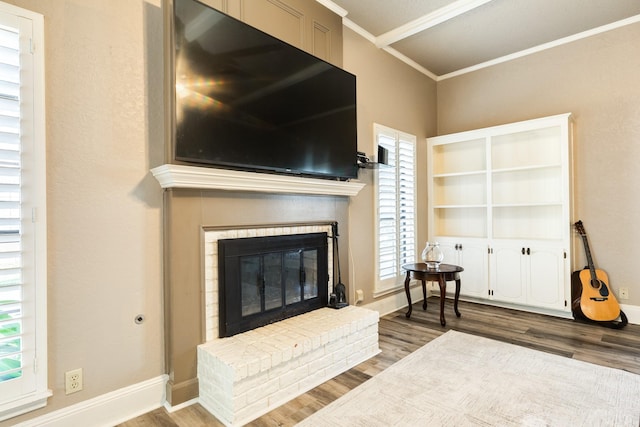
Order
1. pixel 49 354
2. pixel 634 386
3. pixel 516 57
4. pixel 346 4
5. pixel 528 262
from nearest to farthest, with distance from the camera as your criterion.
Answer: pixel 49 354 → pixel 634 386 → pixel 346 4 → pixel 528 262 → pixel 516 57

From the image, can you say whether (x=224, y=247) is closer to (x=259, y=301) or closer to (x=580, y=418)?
(x=259, y=301)

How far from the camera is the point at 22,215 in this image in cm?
164

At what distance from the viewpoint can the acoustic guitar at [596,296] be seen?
3381mm

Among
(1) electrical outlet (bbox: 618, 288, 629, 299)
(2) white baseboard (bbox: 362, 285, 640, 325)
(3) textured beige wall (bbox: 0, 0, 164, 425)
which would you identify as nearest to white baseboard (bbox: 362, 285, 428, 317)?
(2) white baseboard (bbox: 362, 285, 640, 325)

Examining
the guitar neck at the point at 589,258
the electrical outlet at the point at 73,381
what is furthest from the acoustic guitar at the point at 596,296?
the electrical outlet at the point at 73,381

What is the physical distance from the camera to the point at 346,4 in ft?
10.4

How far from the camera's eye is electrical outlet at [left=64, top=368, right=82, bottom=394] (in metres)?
1.80

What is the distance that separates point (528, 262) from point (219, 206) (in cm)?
349

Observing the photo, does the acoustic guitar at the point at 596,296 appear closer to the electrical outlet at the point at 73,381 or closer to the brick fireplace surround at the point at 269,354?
the brick fireplace surround at the point at 269,354

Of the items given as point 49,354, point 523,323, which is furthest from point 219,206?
point 523,323

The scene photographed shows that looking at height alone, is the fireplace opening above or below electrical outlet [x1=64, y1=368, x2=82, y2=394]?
above

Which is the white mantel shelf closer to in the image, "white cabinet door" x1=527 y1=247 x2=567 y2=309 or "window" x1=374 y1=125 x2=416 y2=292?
"window" x1=374 y1=125 x2=416 y2=292

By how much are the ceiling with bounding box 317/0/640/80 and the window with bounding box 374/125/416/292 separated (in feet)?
3.35

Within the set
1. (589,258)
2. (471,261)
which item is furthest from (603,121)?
(471,261)
